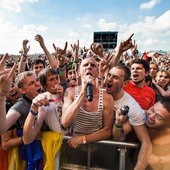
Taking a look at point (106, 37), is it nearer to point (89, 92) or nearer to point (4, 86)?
point (89, 92)

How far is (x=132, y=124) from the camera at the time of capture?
2480 mm

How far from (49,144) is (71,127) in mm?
329

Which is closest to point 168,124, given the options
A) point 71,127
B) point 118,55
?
point 71,127

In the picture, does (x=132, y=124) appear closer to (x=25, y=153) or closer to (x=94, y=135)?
(x=94, y=135)

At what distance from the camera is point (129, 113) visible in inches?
98.9

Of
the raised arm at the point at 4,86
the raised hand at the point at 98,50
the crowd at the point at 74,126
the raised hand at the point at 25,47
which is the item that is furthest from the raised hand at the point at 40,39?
the raised arm at the point at 4,86

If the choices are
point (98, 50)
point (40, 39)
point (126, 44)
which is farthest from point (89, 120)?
point (40, 39)

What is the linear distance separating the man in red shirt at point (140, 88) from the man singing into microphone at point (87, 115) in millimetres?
884

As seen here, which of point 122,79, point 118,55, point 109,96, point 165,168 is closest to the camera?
point 165,168

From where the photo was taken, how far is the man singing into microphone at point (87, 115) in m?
2.40

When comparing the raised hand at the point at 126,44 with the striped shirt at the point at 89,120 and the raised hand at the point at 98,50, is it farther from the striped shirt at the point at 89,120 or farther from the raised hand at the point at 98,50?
the striped shirt at the point at 89,120

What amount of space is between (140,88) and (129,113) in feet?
3.83

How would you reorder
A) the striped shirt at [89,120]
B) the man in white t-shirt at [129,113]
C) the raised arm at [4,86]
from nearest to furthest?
1. the raised arm at [4,86]
2. the man in white t-shirt at [129,113]
3. the striped shirt at [89,120]

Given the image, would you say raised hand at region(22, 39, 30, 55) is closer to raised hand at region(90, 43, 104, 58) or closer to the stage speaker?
raised hand at region(90, 43, 104, 58)
